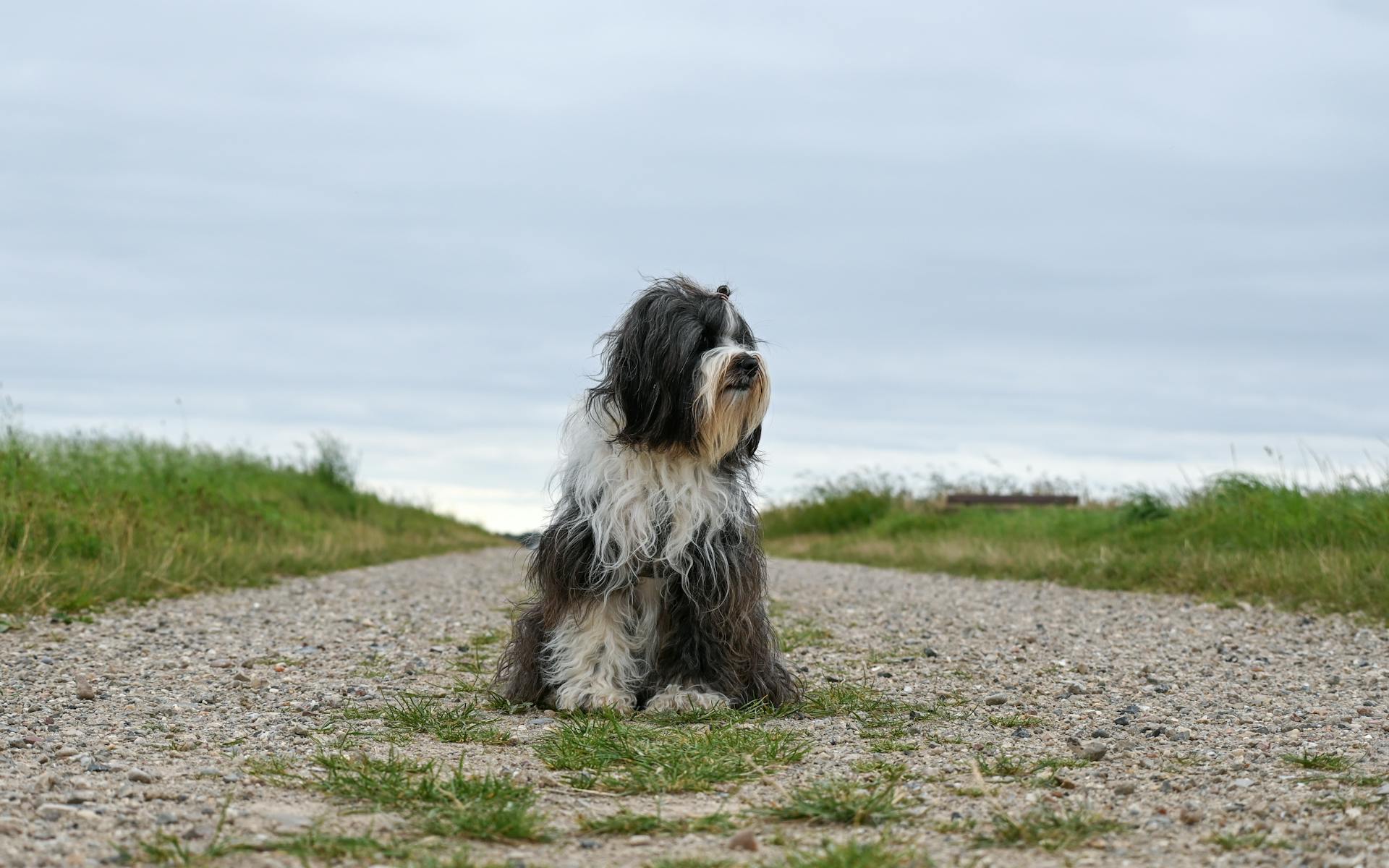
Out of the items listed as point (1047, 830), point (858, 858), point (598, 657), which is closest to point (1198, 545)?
point (598, 657)

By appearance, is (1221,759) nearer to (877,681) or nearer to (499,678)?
(877,681)

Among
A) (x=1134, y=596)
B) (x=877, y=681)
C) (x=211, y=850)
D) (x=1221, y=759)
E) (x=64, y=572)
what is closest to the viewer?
(x=211, y=850)

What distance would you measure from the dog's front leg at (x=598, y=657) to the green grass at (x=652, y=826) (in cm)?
232

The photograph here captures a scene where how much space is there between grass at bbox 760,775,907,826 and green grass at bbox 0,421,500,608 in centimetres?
758

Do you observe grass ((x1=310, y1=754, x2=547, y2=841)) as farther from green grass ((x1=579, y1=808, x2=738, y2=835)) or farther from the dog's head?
the dog's head

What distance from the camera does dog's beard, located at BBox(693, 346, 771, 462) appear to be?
6.35 metres

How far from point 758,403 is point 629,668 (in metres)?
1.54

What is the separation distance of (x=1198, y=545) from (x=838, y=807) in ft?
41.6

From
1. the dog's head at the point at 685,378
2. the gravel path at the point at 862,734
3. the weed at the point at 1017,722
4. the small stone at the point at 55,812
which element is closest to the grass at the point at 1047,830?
the gravel path at the point at 862,734

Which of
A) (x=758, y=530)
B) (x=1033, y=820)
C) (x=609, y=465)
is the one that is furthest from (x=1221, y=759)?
(x=609, y=465)

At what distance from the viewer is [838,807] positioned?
14.7ft

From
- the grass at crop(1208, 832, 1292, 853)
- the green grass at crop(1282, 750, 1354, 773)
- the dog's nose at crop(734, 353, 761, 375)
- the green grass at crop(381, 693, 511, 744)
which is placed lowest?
the green grass at crop(381, 693, 511, 744)

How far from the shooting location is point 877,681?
807 centimetres

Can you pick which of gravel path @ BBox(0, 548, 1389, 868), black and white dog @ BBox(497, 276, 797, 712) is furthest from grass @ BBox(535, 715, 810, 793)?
black and white dog @ BBox(497, 276, 797, 712)
